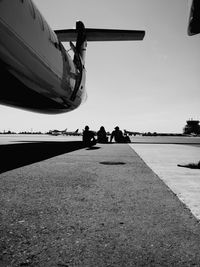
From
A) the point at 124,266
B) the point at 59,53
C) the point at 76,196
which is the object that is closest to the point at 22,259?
the point at 124,266

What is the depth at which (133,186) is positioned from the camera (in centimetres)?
411

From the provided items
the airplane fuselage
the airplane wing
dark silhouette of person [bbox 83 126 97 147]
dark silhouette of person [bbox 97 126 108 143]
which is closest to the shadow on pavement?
the airplane fuselage

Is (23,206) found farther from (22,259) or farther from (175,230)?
(175,230)

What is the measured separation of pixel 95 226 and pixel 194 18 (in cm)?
311

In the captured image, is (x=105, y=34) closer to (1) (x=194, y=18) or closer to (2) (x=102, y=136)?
(2) (x=102, y=136)

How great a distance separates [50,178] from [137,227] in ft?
8.92

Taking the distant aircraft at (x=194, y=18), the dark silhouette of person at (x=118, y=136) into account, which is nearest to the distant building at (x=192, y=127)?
the dark silhouette of person at (x=118, y=136)

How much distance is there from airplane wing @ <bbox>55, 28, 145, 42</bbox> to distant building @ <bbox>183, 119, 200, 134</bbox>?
138 m

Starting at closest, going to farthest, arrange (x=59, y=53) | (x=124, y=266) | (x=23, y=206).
→ (x=124, y=266)
(x=23, y=206)
(x=59, y=53)

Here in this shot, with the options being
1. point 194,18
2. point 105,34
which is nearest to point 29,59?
point 194,18

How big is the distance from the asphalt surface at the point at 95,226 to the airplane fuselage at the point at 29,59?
5.26m

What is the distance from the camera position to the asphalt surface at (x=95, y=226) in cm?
177

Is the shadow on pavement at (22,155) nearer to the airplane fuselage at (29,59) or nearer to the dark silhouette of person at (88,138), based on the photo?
the airplane fuselage at (29,59)

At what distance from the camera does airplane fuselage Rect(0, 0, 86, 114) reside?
7.55 meters
